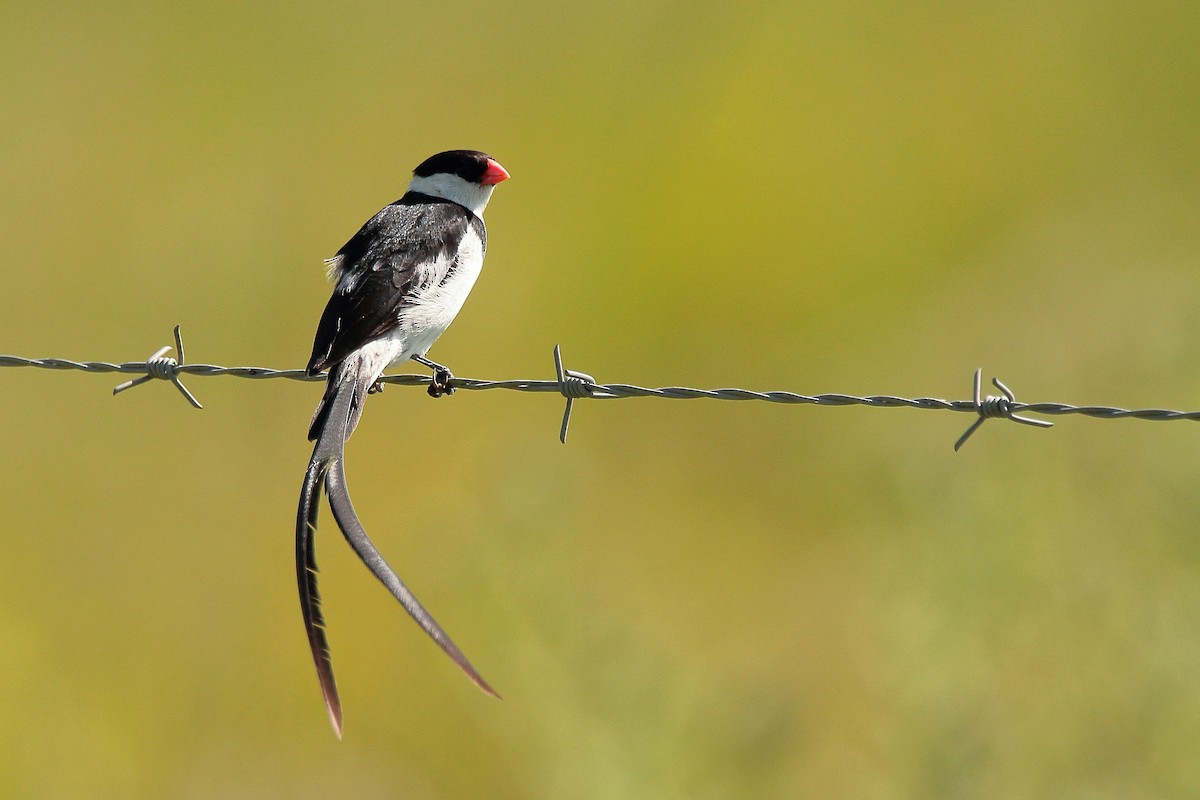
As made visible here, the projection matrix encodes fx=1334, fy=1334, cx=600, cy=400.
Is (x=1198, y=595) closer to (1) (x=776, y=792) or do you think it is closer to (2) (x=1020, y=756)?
(2) (x=1020, y=756)

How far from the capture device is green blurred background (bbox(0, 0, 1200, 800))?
5.58 m

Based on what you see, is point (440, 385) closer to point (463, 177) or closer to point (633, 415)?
point (463, 177)

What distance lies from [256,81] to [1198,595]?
12804 millimetres

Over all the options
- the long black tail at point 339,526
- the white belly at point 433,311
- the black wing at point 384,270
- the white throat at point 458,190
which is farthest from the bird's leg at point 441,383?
the white throat at point 458,190

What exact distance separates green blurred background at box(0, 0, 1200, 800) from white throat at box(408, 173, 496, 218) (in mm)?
1239

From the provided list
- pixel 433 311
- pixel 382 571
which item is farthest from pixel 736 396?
pixel 433 311

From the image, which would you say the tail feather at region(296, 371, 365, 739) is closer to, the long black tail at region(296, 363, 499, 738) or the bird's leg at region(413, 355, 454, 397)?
the long black tail at region(296, 363, 499, 738)

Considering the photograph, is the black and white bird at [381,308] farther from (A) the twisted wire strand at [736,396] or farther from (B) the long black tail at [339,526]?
(A) the twisted wire strand at [736,396]

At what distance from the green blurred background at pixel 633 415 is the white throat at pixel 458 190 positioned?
1239 millimetres

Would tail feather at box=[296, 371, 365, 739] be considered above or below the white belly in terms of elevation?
below

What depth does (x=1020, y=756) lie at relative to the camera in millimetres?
5344

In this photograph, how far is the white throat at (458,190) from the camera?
6531 millimetres

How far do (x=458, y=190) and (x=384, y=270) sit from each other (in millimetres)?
1361

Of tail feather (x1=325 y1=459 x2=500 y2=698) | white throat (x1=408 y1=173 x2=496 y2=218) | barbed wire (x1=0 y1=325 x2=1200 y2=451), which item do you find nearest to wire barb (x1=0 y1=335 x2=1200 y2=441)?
barbed wire (x1=0 y1=325 x2=1200 y2=451)
